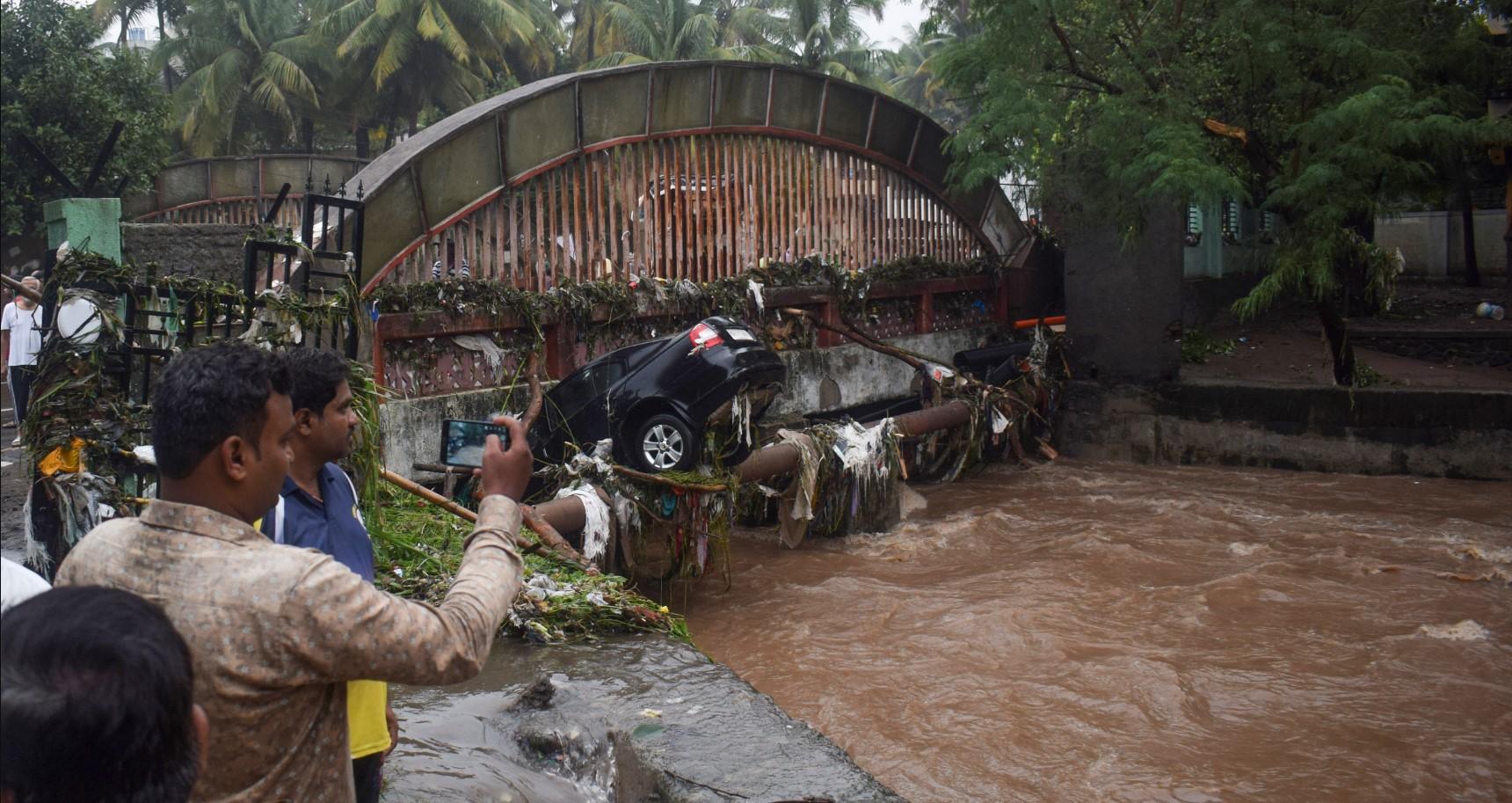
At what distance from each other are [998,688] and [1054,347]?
7482 mm

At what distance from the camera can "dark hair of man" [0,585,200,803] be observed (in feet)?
4.11

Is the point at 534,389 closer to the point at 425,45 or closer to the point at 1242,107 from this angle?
the point at 1242,107

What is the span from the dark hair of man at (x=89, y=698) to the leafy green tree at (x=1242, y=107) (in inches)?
409

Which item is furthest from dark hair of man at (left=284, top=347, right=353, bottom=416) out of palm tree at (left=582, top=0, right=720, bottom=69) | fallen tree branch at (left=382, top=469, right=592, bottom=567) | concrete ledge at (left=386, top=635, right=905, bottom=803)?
palm tree at (left=582, top=0, right=720, bottom=69)

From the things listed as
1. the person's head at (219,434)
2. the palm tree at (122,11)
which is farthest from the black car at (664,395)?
the palm tree at (122,11)

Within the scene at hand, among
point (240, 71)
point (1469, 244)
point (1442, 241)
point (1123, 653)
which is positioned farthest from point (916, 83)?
point (1123, 653)

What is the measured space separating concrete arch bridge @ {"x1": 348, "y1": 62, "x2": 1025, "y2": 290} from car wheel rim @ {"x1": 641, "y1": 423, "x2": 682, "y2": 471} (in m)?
1.97

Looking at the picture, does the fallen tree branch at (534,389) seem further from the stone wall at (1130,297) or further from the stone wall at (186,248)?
the stone wall at (1130,297)

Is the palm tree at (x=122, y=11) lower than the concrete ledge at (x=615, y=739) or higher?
higher

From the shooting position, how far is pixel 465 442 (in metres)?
2.81

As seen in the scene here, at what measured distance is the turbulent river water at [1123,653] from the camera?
540 cm

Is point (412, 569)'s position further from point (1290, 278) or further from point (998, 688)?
point (1290, 278)

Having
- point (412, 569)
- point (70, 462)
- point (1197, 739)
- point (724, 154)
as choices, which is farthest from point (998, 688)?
point (724, 154)

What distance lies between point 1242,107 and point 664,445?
7616mm
